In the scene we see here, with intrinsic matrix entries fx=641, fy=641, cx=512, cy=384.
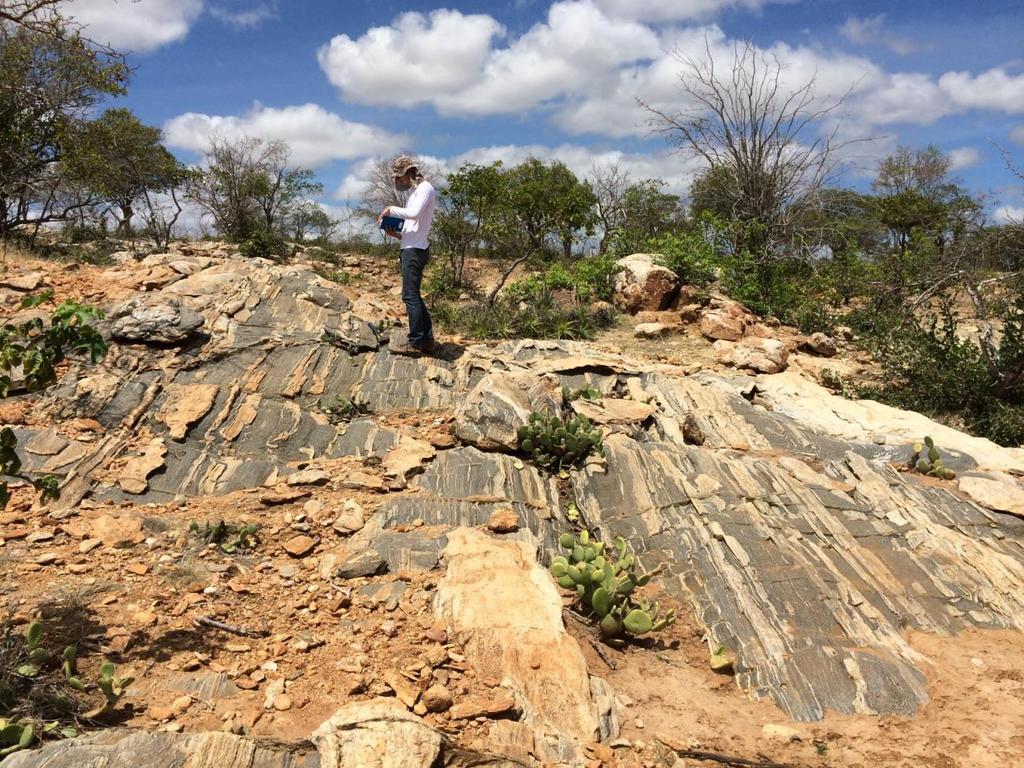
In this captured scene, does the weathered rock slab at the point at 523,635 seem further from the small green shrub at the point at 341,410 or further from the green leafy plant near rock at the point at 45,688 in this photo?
the small green shrub at the point at 341,410

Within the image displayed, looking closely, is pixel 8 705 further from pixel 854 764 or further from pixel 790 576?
pixel 790 576

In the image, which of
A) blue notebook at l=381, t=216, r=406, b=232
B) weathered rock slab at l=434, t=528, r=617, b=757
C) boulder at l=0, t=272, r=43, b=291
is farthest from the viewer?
boulder at l=0, t=272, r=43, b=291

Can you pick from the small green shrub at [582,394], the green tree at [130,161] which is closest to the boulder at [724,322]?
the small green shrub at [582,394]

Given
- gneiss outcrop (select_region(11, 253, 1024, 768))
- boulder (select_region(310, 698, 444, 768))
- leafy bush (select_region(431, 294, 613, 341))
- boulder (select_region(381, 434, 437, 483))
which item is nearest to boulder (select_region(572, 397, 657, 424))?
gneiss outcrop (select_region(11, 253, 1024, 768))

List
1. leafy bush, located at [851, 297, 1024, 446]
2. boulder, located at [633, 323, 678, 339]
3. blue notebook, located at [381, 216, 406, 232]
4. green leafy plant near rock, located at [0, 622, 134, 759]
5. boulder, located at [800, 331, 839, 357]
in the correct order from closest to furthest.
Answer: green leafy plant near rock, located at [0, 622, 134, 759] < blue notebook, located at [381, 216, 406, 232] < leafy bush, located at [851, 297, 1024, 446] < boulder, located at [633, 323, 678, 339] < boulder, located at [800, 331, 839, 357]

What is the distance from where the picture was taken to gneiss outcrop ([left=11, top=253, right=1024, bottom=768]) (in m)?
3.59

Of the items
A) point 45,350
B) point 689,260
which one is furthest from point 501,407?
point 689,260

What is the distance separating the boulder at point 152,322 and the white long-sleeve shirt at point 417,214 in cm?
241

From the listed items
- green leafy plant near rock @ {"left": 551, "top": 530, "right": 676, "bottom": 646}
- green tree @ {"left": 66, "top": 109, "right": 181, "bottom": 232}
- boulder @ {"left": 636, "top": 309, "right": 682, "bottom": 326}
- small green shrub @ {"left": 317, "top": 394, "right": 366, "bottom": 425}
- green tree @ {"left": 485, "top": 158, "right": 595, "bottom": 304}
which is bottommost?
green leafy plant near rock @ {"left": 551, "top": 530, "right": 676, "bottom": 646}

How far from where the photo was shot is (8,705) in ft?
8.21

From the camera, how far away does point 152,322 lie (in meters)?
6.63

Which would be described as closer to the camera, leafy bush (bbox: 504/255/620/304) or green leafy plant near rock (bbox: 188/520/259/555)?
green leafy plant near rock (bbox: 188/520/259/555)

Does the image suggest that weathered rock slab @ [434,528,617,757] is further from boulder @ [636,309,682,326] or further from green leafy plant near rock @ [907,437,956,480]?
boulder @ [636,309,682,326]

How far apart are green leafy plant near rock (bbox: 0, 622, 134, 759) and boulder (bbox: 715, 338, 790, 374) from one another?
8219mm
